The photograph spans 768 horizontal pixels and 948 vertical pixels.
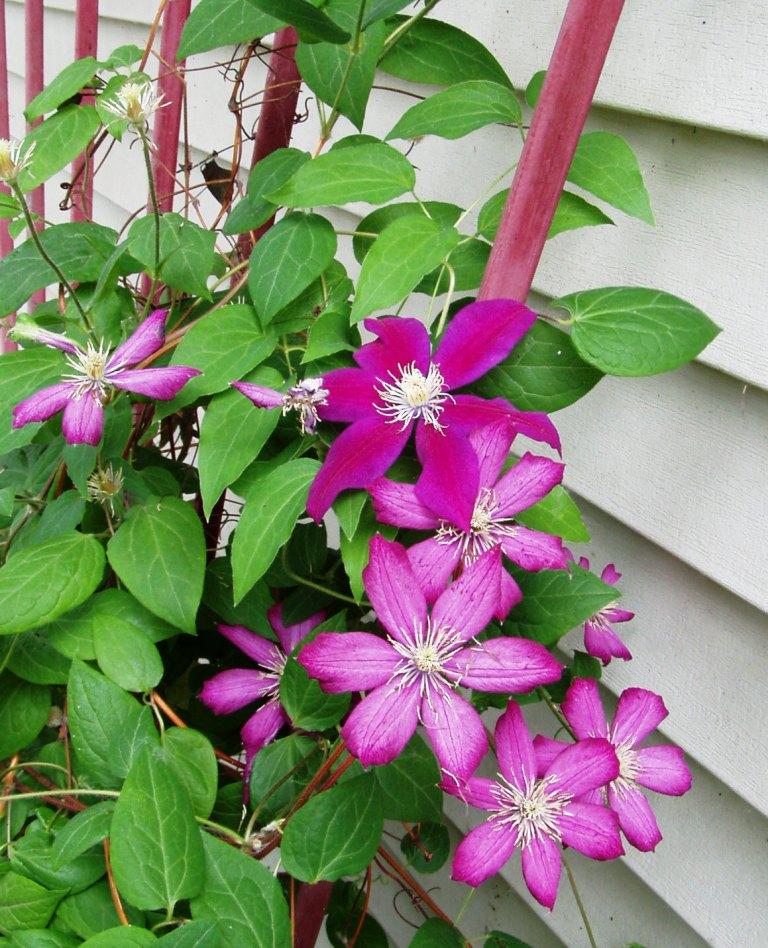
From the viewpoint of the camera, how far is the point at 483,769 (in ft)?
3.78

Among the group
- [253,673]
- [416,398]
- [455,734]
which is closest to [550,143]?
[416,398]

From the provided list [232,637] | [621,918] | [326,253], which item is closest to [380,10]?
[326,253]

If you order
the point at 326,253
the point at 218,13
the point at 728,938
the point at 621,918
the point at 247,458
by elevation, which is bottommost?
the point at 621,918

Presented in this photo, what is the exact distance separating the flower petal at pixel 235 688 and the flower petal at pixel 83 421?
0.92 feet

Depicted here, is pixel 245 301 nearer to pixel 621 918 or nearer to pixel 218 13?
pixel 218 13

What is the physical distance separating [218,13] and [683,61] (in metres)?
0.40

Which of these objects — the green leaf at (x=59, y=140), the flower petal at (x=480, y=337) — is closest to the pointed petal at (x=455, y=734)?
the flower petal at (x=480, y=337)

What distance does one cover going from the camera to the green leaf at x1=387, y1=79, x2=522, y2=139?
2.50ft

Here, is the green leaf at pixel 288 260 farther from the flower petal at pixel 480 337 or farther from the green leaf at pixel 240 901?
the green leaf at pixel 240 901

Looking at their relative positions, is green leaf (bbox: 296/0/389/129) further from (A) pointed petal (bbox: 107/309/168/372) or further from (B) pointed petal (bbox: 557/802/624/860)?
(B) pointed petal (bbox: 557/802/624/860)

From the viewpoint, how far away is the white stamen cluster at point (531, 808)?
0.67 m

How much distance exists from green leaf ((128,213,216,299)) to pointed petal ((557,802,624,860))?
0.51m

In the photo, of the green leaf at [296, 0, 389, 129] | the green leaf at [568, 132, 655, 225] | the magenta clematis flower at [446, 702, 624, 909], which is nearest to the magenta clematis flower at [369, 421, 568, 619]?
Answer: the magenta clematis flower at [446, 702, 624, 909]

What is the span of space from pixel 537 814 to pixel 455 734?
0.36 ft
